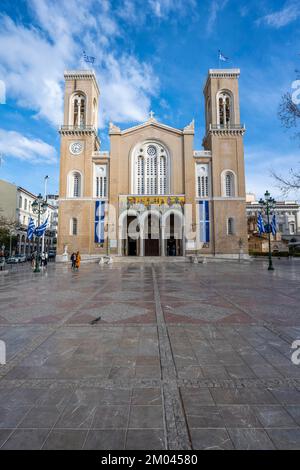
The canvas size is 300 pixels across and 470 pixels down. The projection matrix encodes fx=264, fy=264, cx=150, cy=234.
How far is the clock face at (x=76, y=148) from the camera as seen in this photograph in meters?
38.1

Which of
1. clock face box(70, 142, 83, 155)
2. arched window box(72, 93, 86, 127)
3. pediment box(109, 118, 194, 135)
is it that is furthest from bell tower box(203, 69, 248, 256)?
arched window box(72, 93, 86, 127)

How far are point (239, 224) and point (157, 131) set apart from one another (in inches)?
728

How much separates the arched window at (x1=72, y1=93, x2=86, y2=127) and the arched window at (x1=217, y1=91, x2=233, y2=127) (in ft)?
66.8

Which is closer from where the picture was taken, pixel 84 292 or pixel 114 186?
pixel 84 292

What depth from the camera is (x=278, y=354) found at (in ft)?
13.7

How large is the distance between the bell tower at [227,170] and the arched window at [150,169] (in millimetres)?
7115

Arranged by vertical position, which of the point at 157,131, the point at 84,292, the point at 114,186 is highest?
the point at 157,131

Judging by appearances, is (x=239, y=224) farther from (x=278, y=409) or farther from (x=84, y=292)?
(x=278, y=409)

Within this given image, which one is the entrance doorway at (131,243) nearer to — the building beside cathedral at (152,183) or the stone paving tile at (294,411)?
the building beside cathedral at (152,183)

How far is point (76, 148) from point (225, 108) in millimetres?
22993

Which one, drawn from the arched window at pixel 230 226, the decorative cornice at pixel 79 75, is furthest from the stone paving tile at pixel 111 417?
the decorative cornice at pixel 79 75

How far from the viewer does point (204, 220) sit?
3766cm

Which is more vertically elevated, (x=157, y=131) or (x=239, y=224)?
(x=157, y=131)

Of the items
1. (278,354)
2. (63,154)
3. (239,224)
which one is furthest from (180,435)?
(63,154)
